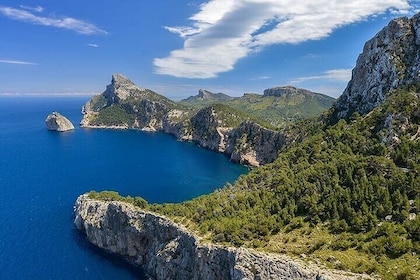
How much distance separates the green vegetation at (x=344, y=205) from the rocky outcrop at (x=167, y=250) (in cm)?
270

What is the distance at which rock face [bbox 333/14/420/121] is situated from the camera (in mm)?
79938

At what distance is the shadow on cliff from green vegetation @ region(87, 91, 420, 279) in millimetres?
12406

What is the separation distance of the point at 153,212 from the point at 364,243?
1660 inches

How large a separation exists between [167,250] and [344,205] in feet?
105

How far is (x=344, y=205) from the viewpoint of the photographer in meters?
55.1

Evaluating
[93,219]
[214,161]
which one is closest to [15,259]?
[93,219]

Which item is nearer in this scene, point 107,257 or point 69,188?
point 107,257

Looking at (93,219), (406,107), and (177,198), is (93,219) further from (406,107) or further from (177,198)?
(406,107)

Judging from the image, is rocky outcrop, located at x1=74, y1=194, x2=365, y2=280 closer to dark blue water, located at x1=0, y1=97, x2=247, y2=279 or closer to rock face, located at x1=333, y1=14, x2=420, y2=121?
dark blue water, located at x1=0, y1=97, x2=247, y2=279

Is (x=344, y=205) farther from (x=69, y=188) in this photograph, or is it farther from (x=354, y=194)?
(x=69, y=188)

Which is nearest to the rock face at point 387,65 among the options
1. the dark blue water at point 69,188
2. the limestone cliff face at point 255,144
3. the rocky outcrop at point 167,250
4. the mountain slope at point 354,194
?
the mountain slope at point 354,194

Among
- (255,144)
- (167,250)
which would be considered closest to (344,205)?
(167,250)

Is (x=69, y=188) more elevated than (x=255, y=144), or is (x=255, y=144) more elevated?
(x=255, y=144)

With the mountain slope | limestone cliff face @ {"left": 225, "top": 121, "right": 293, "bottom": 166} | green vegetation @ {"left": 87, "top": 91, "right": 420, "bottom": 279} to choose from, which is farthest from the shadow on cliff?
limestone cliff face @ {"left": 225, "top": 121, "right": 293, "bottom": 166}
